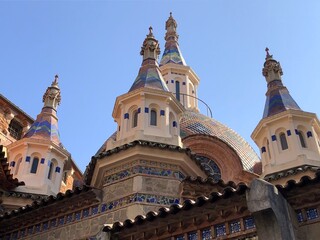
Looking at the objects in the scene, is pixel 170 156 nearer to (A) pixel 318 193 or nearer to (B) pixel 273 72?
(A) pixel 318 193

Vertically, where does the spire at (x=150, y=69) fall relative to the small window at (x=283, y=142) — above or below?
above

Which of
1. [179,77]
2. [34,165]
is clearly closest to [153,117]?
[34,165]

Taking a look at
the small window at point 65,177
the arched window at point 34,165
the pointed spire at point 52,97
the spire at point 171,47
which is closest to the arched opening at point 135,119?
the arched window at point 34,165

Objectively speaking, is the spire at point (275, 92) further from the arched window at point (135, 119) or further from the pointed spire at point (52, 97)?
the pointed spire at point (52, 97)

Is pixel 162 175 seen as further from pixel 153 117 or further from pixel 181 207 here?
pixel 181 207

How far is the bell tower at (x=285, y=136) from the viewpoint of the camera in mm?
15844

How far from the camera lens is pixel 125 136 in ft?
43.3

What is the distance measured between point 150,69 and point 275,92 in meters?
6.11

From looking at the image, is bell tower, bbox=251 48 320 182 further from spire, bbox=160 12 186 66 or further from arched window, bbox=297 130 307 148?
spire, bbox=160 12 186 66

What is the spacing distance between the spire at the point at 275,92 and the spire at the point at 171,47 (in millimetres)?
12193

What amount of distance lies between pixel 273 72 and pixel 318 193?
13276mm

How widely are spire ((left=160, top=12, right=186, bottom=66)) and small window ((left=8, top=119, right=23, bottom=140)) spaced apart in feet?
38.9

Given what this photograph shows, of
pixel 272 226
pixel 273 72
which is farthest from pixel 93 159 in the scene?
pixel 273 72

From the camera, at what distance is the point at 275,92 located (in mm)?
19031
